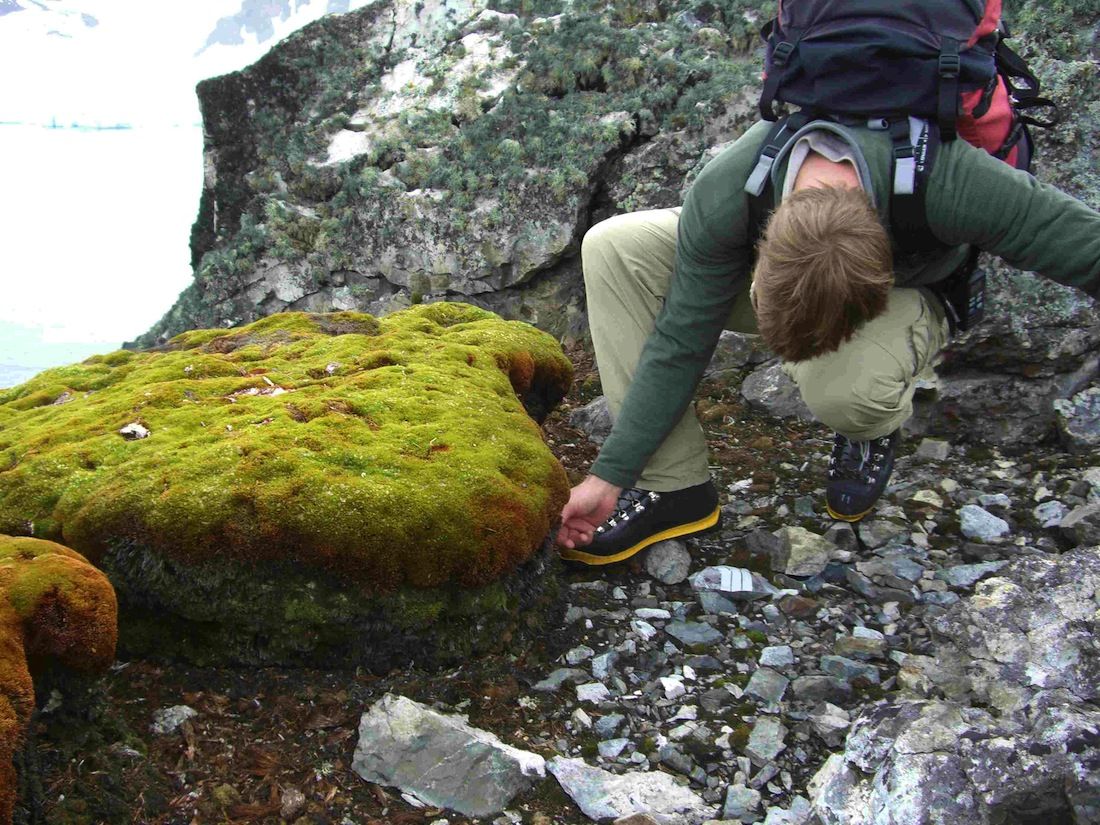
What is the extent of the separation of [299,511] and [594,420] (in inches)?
146

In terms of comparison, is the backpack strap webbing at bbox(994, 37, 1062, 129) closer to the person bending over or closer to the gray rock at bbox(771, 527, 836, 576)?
the person bending over

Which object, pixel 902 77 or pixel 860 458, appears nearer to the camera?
pixel 902 77

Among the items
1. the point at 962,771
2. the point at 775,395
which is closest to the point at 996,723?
the point at 962,771

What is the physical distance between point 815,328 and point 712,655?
6.31 ft

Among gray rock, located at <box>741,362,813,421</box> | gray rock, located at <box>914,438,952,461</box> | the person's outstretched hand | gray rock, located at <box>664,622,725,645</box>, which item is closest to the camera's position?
gray rock, located at <box>664,622,725,645</box>

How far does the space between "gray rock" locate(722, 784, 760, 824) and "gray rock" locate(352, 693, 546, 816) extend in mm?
796

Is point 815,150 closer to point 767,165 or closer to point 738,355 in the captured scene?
point 767,165

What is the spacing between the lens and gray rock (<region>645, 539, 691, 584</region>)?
5379 mm

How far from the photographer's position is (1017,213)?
4.03 meters

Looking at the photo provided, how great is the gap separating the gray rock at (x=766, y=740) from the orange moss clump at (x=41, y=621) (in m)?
2.73

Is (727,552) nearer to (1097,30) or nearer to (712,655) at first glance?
(712,655)

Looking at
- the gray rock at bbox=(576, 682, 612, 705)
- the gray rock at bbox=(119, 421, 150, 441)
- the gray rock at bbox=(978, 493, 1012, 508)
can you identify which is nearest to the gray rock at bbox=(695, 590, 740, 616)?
the gray rock at bbox=(576, 682, 612, 705)

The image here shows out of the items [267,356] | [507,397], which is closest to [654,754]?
[507,397]

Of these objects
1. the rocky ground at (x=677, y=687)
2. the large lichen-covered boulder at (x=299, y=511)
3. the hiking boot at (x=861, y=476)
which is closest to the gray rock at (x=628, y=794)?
the rocky ground at (x=677, y=687)
